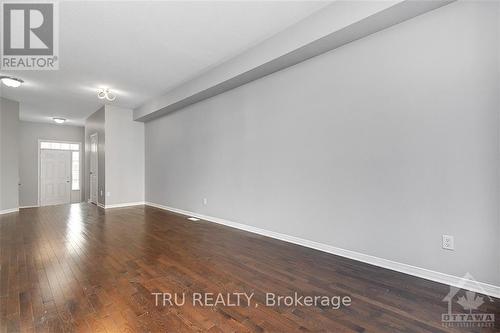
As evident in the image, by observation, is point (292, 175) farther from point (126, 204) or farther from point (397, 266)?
point (126, 204)

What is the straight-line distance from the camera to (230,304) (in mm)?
1866

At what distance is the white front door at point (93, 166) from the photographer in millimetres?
7217

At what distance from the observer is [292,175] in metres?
3.40

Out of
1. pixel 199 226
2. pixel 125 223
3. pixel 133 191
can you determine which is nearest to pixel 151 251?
pixel 199 226

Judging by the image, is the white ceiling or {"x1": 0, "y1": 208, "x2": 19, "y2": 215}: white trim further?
{"x1": 0, "y1": 208, "x2": 19, "y2": 215}: white trim

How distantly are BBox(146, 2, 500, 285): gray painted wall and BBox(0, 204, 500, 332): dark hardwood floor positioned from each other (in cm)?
38

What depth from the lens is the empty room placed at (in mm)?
1871

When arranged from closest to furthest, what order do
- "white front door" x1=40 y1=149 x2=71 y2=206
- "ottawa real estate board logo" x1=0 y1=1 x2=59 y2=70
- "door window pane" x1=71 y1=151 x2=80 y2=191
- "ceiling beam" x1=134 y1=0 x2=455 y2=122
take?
"ceiling beam" x1=134 y1=0 x2=455 y2=122 → "ottawa real estate board logo" x1=0 y1=1 x2=59 y2=70 → "white front door" x1=40 y1=149 x2=71 y2=206 → "door window pane" x1=71 y1=151 x2=80 y2=191

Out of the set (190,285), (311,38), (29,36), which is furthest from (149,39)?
(190,285)

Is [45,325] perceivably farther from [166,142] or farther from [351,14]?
[166,142]

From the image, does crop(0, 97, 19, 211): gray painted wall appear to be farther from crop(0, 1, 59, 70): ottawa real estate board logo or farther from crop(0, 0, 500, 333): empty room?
crop(0, 1, 59, 70): ottawa real estate board logo

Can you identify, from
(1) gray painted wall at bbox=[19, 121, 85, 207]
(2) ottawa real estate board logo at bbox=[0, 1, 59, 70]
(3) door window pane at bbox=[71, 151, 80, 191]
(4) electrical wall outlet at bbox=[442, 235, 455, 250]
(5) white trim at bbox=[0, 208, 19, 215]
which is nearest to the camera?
(4) electrical wall outlet at bbox=[442, 235, 455, 250]

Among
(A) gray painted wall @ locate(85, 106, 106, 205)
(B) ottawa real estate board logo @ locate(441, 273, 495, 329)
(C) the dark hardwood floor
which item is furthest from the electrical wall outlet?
(A) gray painted wall @ locate(85, 106, 106, 205)

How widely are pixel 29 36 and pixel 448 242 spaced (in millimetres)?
5351
